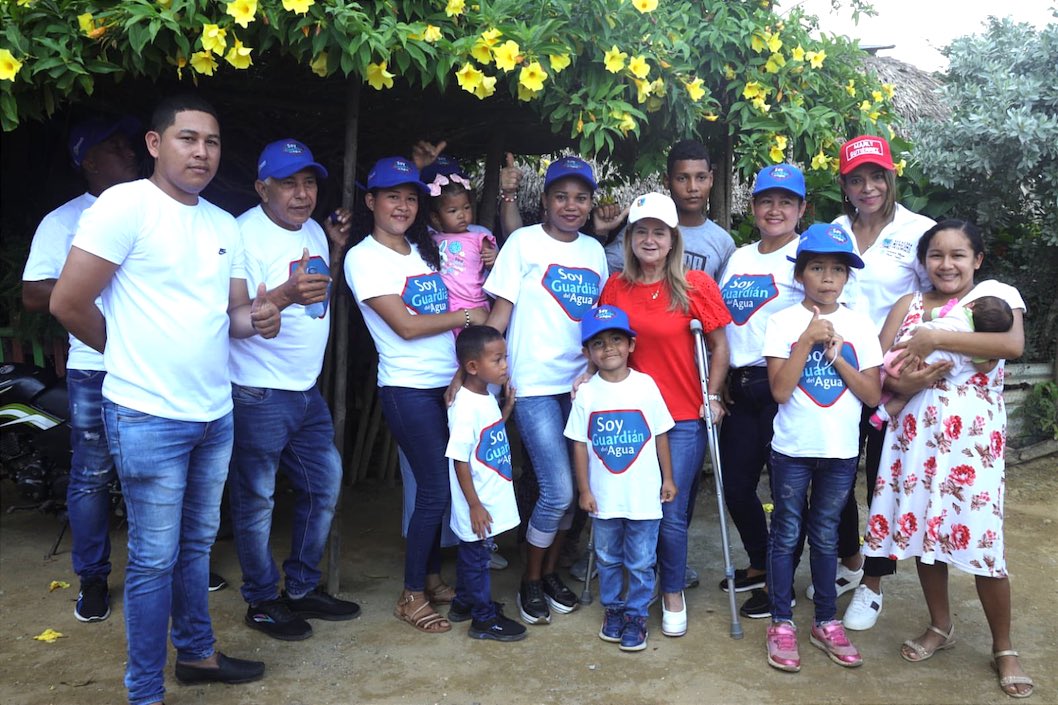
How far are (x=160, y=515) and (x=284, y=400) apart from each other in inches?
32.6

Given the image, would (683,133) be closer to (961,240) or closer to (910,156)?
(961,240)

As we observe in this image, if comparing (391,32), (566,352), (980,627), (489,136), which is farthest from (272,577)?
(980,627)

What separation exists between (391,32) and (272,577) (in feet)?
8.25

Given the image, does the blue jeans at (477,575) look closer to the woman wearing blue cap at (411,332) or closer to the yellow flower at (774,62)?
the woman wearing blue cap at (411,332)

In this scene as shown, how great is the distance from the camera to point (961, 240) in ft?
12.0

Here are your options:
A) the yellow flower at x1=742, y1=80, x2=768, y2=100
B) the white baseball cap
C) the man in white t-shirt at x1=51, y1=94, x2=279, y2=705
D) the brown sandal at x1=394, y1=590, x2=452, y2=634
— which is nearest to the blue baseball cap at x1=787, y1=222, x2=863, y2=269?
the white baseball cap

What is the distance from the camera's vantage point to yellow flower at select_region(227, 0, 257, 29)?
10.7ft

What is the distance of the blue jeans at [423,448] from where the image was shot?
399cm

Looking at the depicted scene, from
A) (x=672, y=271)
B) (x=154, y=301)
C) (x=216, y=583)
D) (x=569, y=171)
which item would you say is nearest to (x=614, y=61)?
(x=569, y=171)

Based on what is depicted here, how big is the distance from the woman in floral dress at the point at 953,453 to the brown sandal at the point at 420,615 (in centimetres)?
203

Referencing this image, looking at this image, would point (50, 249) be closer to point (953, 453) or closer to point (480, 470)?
point (480, 470)

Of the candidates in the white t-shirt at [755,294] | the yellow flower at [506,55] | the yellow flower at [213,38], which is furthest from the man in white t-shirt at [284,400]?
the white t-shirt at [755,294]

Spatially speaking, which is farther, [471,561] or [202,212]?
[471,561]

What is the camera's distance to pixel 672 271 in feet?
13.1
